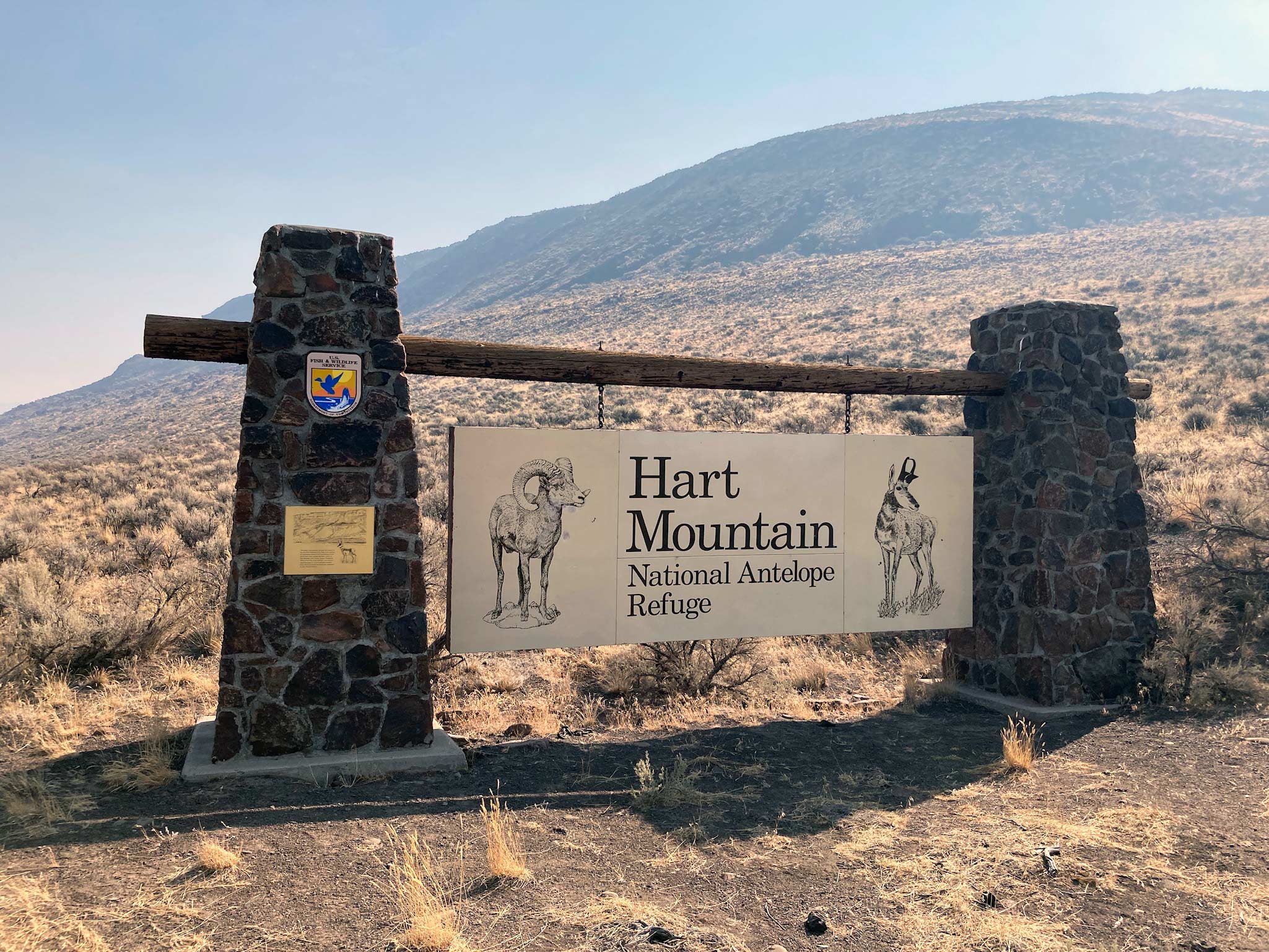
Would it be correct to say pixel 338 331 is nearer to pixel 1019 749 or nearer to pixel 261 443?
pixel 261 443

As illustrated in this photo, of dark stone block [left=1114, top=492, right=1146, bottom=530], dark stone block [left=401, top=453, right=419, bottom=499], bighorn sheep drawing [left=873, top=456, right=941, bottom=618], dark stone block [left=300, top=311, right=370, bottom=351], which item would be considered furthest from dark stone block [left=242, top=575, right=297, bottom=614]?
dark stone block [left=1114, top=492, right=1146, bottom=530]

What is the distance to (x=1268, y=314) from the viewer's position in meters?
31.8

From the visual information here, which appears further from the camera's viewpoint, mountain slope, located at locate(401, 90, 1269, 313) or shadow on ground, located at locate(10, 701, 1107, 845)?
mountain slope, located at locate(401, 90, 1269, 313)

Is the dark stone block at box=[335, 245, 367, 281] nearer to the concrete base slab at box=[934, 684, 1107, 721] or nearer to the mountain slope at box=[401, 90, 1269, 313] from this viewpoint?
the concrete base slab at box=[934, 684, 1107, 721]

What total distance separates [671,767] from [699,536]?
2056 millimetres

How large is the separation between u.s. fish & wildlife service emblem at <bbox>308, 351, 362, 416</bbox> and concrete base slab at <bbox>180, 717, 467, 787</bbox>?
236cm

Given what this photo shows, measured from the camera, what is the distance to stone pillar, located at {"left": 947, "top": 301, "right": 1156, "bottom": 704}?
8.35 m

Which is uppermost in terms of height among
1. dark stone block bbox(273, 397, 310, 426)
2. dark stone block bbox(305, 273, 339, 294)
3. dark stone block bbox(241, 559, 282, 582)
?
dark stone block bbox(305, 273, 339, 294)

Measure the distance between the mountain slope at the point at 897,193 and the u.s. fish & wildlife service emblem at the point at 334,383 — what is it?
68.3m

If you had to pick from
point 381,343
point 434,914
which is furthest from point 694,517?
point 434,914

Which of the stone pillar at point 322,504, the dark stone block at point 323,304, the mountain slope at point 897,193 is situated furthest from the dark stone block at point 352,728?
the mountain slope at point 897,193

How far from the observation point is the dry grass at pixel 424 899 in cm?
373

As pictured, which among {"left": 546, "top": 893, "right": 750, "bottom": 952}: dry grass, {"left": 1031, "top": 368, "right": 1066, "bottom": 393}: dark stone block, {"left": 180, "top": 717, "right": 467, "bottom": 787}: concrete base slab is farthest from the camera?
{"left": 1031, "top": 368, "right": 1066, "bottom": 393}: dark stone block

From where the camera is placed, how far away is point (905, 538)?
857 centimetres
